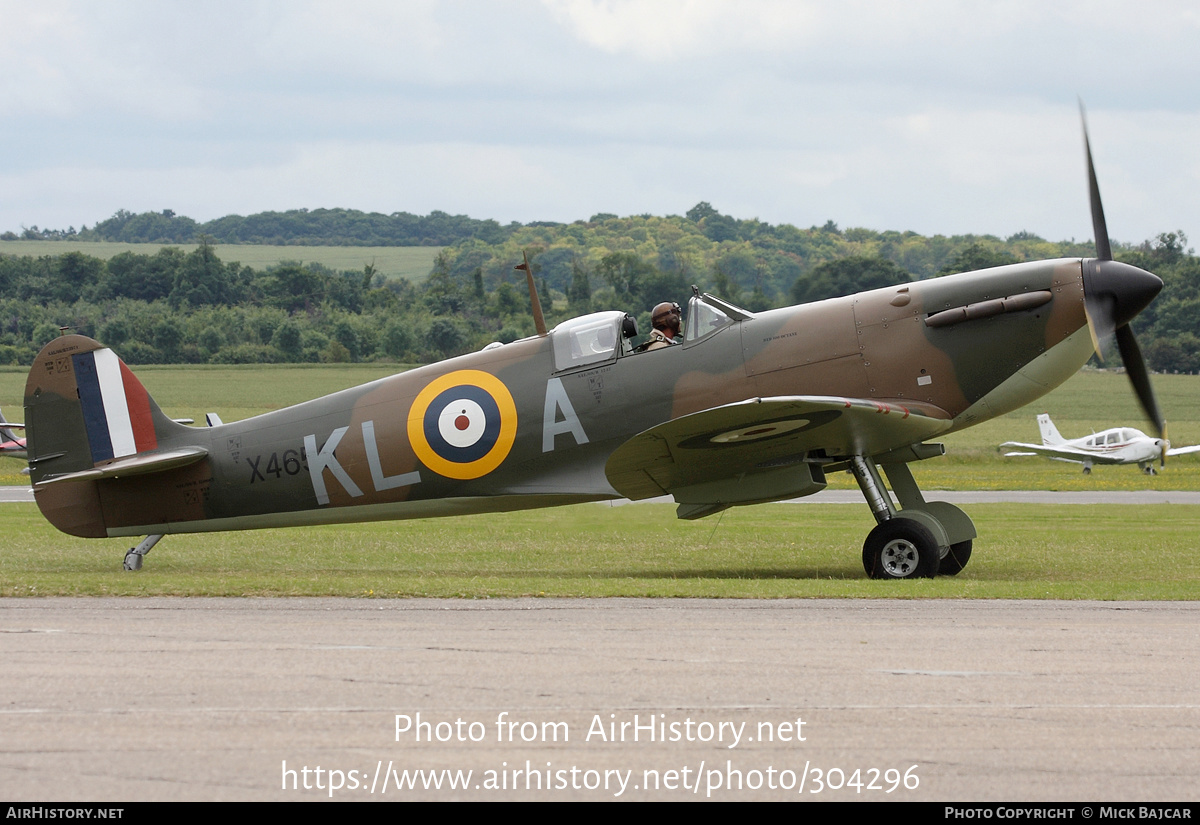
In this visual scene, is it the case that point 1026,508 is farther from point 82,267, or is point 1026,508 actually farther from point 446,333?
point 82,267

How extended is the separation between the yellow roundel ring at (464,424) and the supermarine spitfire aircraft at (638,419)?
0.02 metres

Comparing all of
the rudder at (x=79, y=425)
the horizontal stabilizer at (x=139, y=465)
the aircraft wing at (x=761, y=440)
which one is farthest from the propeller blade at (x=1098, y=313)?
the rudder at (x=79, y=425)

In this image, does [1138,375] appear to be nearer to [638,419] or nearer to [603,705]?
[638,419]

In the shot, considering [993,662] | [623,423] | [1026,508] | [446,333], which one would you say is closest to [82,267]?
[446,333]

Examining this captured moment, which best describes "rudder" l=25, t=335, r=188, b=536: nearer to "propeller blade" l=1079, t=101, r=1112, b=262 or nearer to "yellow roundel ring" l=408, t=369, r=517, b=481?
"yellow roundel ring" l=408, t=369, r=517, b=481

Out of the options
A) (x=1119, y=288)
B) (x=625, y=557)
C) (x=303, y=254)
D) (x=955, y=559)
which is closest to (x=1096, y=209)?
(x=1119, y=288)

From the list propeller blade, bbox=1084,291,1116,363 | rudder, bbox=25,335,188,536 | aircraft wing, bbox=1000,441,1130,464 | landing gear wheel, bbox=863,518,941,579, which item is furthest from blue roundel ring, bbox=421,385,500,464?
aircraft wing, bbox=1000,441,1130,464

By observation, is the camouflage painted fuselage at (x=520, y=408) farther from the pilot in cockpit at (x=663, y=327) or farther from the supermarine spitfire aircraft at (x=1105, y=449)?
the supermarine spitfire aircraft at (x=1105, y=449)

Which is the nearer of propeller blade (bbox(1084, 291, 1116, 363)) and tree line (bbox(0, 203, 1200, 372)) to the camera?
propeller blade (bbox(1084, 291, 1116, 363))

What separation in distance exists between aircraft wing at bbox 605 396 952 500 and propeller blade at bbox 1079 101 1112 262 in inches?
91.6

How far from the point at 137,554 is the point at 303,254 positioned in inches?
5468

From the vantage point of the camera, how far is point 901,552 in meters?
12.0

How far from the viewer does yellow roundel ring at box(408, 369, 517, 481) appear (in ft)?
42.4

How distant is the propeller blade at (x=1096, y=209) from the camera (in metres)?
12.2
